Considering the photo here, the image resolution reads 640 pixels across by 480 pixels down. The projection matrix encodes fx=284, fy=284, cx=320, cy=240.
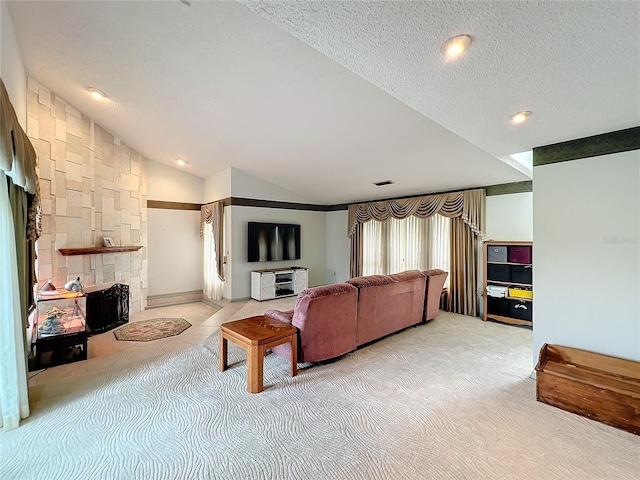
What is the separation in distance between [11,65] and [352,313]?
416 cm

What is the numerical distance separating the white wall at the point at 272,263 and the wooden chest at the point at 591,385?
505 centimetres

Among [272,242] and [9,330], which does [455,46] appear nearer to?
[9,330]

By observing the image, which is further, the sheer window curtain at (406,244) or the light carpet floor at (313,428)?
the sheer window curtain at (406,244)

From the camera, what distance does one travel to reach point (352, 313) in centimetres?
329

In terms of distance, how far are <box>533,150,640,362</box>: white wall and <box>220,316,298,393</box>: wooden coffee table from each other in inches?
97.7

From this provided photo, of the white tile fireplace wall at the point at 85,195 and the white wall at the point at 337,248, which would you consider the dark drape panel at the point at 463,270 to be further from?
the white tile fireplace wall at the point at 85,195

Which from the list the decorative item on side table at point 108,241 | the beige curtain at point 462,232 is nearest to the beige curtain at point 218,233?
the decorative item on side table at point 108,241

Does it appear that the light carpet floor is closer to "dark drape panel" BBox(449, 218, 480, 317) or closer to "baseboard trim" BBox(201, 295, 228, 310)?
"dark drape panel" BBox(449, 218, 480, 317)

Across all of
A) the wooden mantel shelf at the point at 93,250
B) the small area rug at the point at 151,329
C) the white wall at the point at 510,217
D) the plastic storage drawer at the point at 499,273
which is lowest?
the small area rug at the point at 151,329

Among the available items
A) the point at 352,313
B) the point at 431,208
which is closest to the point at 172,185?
the point at 352,313

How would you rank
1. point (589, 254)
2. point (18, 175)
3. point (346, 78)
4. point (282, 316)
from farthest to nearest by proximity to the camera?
point (282, 316), point (346, 78), point (589, 254), point (18, 175)

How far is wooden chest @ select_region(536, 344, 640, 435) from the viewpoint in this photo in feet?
6.80

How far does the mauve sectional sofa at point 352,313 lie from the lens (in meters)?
2.97

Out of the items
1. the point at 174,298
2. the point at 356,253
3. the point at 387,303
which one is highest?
the point at 356,253
